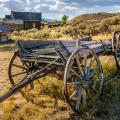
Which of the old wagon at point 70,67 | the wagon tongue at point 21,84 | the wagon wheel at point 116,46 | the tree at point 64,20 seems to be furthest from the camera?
the tree at point 64,20

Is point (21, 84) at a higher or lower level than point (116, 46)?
lower

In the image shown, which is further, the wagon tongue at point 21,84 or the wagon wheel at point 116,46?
the wagon wheel at point 116,46

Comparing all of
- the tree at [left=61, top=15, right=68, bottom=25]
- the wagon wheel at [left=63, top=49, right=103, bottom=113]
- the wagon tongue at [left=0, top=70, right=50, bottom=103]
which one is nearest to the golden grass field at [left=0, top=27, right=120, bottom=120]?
the wagon wheel at [left=63, top=49, right=103, bottom=113]

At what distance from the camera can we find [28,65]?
8062 mm

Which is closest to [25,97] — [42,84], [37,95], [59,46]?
[37,95]

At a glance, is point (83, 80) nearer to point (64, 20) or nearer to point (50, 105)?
point (50, 105)

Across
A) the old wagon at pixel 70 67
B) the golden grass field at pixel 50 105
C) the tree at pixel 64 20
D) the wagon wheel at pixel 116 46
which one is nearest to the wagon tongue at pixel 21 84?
the old wagon at pixel 70 67

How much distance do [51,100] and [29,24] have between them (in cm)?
4581

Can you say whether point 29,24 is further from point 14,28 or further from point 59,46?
point 59,46

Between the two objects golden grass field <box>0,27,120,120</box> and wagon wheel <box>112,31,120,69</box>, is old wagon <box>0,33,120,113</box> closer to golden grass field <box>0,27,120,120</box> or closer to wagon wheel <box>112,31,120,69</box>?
golden grass field <box>0,27,120,120</box>

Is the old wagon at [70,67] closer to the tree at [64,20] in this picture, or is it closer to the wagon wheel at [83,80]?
the wagon wheel at [83,80]

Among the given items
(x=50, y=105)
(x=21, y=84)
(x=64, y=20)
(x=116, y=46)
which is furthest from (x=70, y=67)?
(x=64, y=20)

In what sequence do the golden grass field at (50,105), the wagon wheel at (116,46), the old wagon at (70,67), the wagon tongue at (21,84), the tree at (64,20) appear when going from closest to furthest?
the wagon tongue at (21,84) → the old wagon at (70,67) → the golden grass field at (50,105) → the wagon wheel at (116,46) → the tree at (64,20)

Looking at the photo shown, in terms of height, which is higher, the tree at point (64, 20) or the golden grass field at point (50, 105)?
the tree at point (64, 20)
